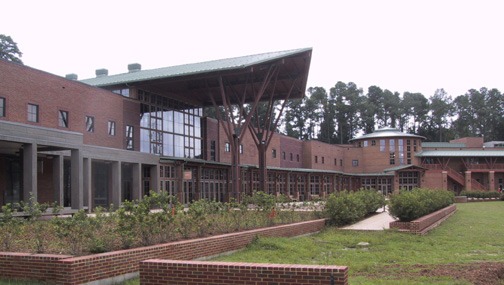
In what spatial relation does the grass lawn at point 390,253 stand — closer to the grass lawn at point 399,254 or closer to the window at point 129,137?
the grass lawn at point 399,254

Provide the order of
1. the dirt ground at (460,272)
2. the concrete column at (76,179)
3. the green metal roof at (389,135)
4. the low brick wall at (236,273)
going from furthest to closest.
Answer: the green metal roof at (389,135) < the concrete column at (76,179) < the dirt ground at (460,272) < the low brick wall at (236,273)

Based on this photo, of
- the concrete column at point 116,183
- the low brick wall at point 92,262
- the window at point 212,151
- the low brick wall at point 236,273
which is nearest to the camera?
the low brick wall at point 236,273

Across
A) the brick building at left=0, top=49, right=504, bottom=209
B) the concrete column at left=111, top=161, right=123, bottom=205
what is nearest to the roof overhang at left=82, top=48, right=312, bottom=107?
the brick building at left=0, top=49, right=504, bottom=209

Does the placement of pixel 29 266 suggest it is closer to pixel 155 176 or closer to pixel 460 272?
pixel 460 272

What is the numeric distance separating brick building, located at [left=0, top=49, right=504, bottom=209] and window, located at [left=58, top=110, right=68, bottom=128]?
8cm

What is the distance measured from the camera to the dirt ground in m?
8.79

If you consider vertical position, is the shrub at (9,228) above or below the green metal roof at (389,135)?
below

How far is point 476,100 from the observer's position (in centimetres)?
11194

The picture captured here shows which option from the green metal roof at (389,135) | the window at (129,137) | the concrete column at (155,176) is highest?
the green metal roof at (389,135)

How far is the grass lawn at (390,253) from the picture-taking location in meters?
9.84

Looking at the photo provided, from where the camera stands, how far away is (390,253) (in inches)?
526

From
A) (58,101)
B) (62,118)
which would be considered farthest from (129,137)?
(58,101)

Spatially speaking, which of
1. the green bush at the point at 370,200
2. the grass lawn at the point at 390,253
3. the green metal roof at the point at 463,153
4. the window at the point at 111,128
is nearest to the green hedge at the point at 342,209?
the grass lawn at the point at 390,253

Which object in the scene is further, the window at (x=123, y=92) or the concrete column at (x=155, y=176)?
the window at (x=123, y=92)
